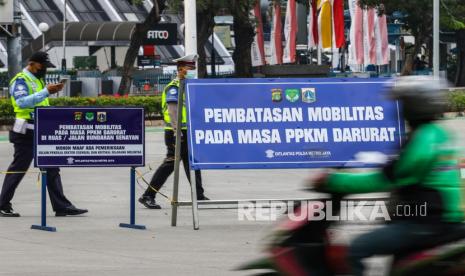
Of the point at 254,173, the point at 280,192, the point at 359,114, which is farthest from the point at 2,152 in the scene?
the point at 359,114

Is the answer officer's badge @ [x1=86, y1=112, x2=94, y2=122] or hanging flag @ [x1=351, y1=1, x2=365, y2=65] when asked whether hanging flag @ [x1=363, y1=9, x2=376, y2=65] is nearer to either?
hanging flag @ [x1=351, y1=1, x2=365, y2=65]

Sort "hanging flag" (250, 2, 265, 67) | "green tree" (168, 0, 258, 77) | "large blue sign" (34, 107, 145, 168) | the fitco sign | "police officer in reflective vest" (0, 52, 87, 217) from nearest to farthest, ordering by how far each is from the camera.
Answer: "large blue sign" (34, 107, 145, 168), "police officer in reflective vest" (0, 52, 87, 217), "green tree" (168, 0, 258, 77), "hanging flag" (250, 2, 265, 67), the fitco sign

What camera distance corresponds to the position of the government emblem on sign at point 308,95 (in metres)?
12.5

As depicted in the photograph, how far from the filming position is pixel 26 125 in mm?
13180

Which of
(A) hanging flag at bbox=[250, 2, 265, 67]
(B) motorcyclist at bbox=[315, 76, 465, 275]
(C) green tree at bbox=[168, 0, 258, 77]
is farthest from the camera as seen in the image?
(A) hanging flag at bbox=[250, 2, 265, 67]

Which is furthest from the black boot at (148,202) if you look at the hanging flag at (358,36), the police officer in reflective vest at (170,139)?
the hanging flag at (358,36)

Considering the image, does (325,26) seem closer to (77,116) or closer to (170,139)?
(170,139)

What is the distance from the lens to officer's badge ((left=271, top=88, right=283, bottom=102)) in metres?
12.4

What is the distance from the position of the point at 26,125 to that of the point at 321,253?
23.6 ft

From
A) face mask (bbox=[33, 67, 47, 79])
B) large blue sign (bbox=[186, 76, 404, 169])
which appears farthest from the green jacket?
face mask (bbox=[33, 67, 47, 79])

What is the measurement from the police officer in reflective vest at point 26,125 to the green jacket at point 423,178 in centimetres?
696

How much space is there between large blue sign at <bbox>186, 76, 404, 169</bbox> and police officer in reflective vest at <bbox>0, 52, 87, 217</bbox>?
1738mm

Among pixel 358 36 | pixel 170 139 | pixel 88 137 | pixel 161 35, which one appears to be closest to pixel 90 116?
pixel 88 137

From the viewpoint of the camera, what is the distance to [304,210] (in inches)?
262
